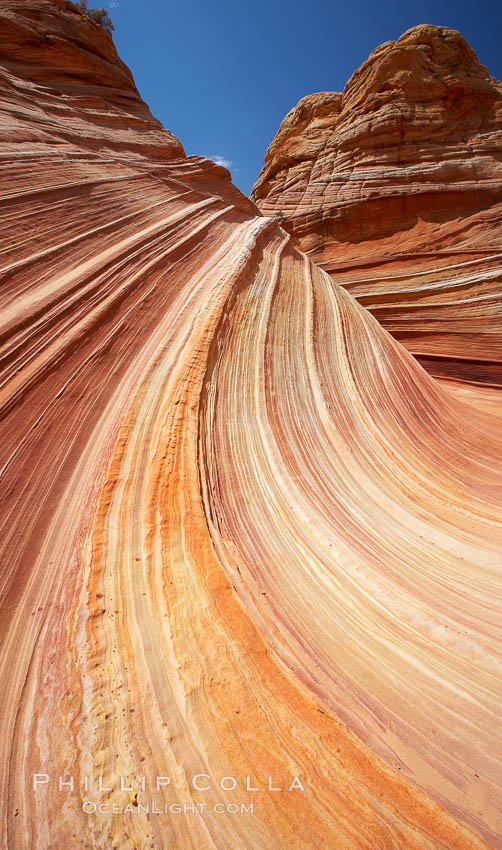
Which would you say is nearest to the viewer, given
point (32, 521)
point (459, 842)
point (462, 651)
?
point (459, 842)

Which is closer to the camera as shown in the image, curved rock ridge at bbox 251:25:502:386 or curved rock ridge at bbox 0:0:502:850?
curved rock ridge at bbox 0:0:502:850

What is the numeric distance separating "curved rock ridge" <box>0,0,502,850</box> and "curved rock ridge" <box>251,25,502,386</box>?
364cm

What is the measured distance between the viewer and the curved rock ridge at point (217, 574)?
85cm

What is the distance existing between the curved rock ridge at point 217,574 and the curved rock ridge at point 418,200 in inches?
143

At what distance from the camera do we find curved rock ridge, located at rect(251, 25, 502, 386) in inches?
239

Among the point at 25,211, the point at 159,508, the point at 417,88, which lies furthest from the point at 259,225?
the point at 417,88

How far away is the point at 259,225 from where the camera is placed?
5102 millimetres

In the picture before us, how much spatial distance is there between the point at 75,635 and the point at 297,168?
11.3 m

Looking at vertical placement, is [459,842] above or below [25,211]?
below

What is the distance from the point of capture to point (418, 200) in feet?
24.3

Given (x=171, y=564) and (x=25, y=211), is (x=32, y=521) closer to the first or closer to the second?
(x=171, y=564)

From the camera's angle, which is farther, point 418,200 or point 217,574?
point 418,200

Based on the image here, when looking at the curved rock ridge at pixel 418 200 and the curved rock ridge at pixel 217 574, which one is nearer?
the curved rock ridge at pixel 217 574

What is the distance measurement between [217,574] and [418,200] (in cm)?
899
